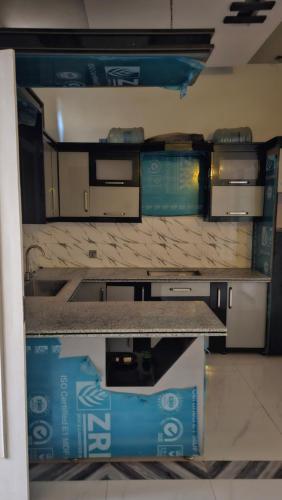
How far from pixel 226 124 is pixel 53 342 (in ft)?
9.94

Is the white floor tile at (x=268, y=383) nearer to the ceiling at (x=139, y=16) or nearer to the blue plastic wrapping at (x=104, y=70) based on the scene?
the blue plastic wrapping at (x=104, y=70)

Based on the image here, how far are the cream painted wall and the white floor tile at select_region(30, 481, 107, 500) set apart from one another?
3.14 meters

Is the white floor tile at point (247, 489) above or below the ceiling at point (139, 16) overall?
below

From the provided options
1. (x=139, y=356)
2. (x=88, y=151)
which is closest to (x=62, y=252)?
(x=88, y=151)

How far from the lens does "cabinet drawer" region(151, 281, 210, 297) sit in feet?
11.3

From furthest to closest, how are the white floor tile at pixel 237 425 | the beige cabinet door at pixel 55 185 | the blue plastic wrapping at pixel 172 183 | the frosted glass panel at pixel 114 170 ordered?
the blue plastic wrapping at pixel 172 183
the frosted glass panel at pixel 114 170
the beige cabinet door at pixel 55 185
the white floor tile at pixel 237 425

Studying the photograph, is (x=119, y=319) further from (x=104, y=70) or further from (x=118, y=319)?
(x=104, y=70)

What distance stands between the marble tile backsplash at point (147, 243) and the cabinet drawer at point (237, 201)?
0.32 metres

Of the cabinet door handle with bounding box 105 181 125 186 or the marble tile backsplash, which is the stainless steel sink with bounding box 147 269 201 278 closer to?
the marble tile backsplash

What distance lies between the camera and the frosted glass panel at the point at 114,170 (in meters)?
3.51

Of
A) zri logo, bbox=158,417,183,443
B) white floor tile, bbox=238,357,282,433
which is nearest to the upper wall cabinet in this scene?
white floor tile, bbox=238,357,282,433

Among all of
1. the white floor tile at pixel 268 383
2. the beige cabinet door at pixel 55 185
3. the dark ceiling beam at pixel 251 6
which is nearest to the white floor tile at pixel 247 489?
the white floor tile at pixel 268 383

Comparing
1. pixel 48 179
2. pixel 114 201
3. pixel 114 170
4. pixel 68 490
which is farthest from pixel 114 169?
pixel 68 490

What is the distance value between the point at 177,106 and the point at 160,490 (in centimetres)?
346
